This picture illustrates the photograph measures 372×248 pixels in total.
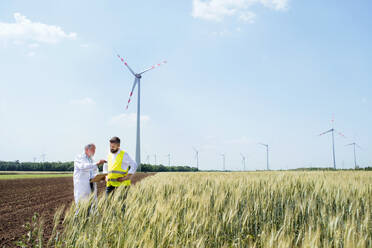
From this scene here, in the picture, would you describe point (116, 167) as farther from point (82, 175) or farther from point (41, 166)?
point (41, 166)

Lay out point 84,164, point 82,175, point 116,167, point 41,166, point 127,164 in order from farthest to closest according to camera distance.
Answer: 1. point 41,166
2. point 127,164
3. point 116,167
4. point 82,175
5. point 84,164

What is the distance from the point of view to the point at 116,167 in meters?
7.12

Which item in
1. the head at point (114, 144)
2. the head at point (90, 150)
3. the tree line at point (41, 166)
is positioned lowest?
Answer: the tree line at point (41, 166)

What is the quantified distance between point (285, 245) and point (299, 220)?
282 centimetres

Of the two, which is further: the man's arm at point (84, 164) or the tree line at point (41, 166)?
the tree line at point (41, 166)

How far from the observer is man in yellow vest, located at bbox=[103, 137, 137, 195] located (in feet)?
23.3

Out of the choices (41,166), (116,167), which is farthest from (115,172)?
(41,166)

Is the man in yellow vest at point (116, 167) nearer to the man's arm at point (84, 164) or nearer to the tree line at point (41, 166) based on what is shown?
the man's arm at point (84, 164)

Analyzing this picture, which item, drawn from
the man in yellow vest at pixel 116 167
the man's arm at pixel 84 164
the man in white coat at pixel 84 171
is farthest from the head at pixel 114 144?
the man's arm at pixel 84 164

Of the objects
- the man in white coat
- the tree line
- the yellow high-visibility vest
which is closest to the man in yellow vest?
the yellow high-visibility vest

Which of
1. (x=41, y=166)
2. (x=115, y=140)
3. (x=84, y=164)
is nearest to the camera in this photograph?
(x=84, y=164)

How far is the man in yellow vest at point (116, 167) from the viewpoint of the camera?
279 inches

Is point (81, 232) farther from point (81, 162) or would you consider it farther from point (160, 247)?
point (81, 162)

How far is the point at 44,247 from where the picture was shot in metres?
5.84
